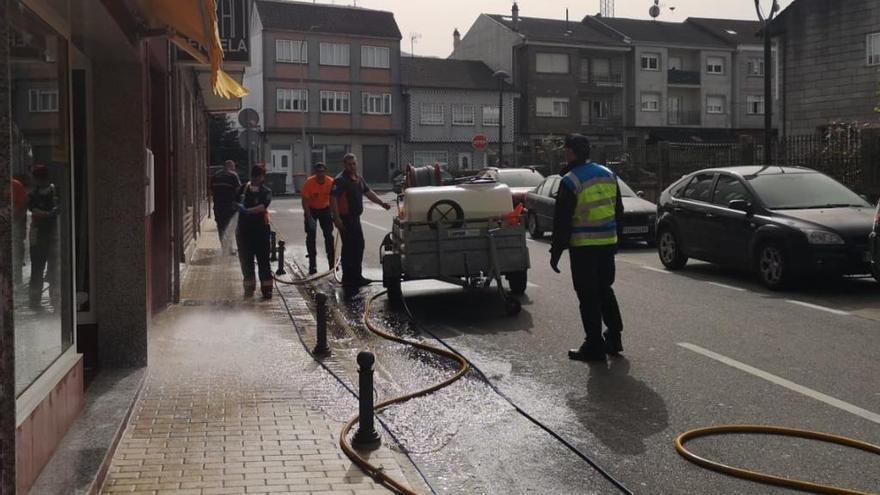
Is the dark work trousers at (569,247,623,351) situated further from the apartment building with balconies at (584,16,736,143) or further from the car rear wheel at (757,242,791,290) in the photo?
the apartment building with balconies at (584,16,736,143)

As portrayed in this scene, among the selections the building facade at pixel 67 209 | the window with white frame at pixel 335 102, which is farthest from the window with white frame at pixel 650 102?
the building facade at pixel 67 209

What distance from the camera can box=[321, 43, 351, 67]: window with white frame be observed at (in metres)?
61.1

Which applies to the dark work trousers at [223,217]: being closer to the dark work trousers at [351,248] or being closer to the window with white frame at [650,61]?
the dark work trousers at [351,248]

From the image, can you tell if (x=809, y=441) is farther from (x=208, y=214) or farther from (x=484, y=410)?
(x=208, y=214)

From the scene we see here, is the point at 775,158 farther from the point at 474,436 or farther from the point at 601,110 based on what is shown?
the point at 601,110

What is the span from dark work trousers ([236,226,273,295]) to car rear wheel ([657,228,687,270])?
617cm

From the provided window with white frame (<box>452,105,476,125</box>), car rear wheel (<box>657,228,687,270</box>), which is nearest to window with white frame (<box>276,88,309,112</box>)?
window with white frame (<box>452,105,476,125</box>)

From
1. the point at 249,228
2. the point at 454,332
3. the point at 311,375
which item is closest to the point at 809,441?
the point at 311,375

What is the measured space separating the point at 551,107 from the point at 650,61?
7838mm

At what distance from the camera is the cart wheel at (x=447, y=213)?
1107cm

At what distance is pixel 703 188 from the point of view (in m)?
14.2

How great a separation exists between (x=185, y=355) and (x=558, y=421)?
361cm

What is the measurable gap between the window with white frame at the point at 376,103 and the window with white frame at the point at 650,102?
1737cm

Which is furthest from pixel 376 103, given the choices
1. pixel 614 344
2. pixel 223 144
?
pixel 614 344
